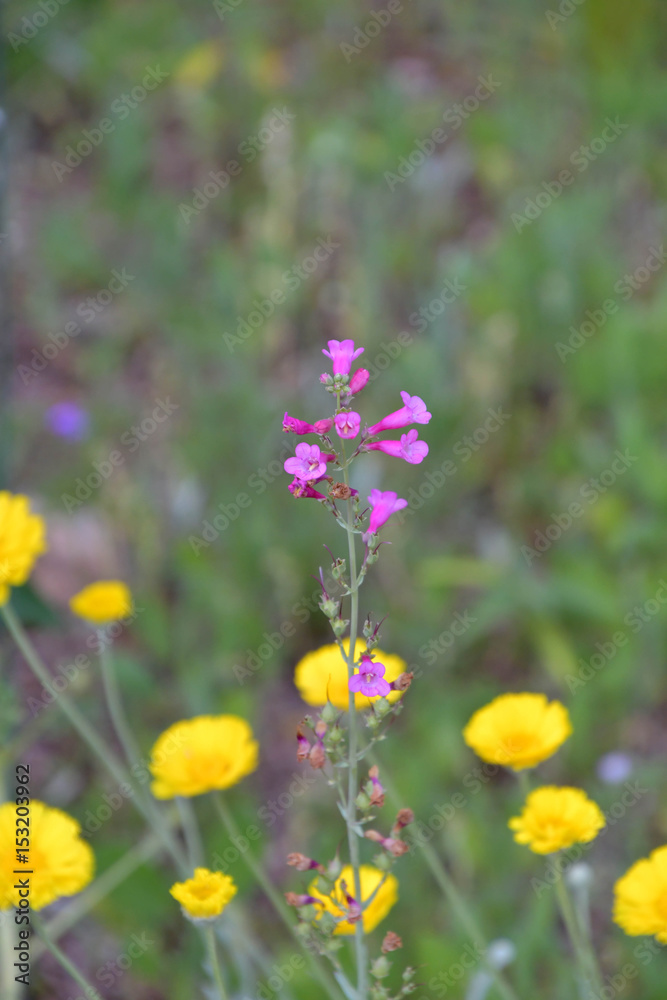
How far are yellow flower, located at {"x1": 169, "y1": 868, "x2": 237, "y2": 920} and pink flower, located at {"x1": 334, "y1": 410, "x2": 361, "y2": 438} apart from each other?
370 mm

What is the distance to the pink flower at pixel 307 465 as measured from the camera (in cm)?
71

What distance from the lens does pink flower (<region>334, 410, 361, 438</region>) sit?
725 mm

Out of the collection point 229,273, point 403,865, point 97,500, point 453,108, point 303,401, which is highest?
point 453,108

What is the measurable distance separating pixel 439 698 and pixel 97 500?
0.97 metres

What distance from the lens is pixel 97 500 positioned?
91.4 inches

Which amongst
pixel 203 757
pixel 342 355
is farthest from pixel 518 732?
pixel 342 355

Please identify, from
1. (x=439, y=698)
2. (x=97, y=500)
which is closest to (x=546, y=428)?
(x=439, y=698)

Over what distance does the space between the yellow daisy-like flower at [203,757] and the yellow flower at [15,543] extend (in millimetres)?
234

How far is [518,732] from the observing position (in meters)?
0.97

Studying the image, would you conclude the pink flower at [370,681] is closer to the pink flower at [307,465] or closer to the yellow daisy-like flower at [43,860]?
the pink flower at [307,465]

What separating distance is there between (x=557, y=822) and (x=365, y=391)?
1654mm

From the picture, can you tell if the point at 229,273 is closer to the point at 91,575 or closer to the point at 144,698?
the point at 91,575

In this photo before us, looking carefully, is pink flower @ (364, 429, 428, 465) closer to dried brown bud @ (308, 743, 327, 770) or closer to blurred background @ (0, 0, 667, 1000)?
dried brown bud @ (308, 743, 327, 770)

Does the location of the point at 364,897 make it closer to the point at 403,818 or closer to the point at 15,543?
the point at 403,818
